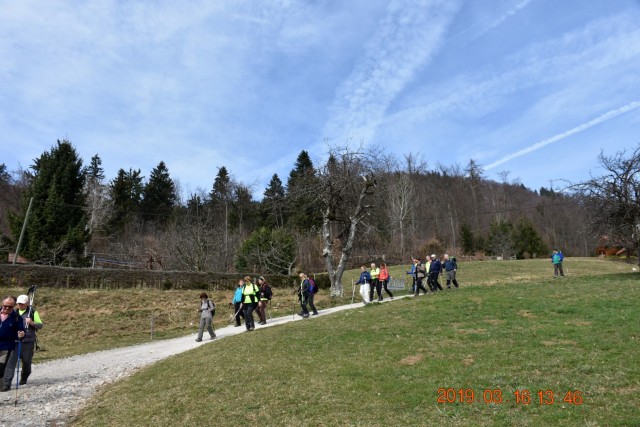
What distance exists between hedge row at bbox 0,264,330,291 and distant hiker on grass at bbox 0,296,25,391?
60.8 ft

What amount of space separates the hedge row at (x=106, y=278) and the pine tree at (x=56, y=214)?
10331 millimetres

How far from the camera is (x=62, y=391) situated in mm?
9773

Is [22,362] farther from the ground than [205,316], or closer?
closer

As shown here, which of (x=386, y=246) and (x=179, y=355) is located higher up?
(x=386, y=246)

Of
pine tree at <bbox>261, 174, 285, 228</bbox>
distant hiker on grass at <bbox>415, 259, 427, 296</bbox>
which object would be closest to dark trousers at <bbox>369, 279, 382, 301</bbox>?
distant hiker on grass at <bbox>415, 259, 427, 296</bbox>

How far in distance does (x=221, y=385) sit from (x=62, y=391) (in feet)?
14.1

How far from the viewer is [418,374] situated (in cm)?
777

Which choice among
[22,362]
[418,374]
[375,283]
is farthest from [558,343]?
[22,362]

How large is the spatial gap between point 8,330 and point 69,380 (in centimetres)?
245

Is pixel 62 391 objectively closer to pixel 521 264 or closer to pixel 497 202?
pixel 521 264

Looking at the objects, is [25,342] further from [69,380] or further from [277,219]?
[277,219]

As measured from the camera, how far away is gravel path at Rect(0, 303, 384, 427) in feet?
26.3

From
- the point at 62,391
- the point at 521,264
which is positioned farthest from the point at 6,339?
the point at 521,264

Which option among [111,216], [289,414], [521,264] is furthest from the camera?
[111,216]
